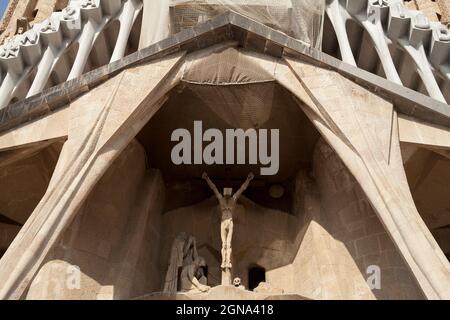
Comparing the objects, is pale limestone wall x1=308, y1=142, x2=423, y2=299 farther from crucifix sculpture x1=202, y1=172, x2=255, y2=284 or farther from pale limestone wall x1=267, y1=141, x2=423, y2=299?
crucifix sculpture x1=202, y1=172, x2=255, y2=284

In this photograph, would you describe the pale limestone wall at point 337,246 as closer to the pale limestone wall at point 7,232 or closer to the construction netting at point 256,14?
the construction netting at point 256,14

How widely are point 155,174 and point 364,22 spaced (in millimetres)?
3733

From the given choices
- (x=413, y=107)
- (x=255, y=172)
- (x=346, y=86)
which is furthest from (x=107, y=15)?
(x=413, y=107)

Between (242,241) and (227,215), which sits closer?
(227,215)

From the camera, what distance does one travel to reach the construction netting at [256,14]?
9211mm

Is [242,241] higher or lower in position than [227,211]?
lower

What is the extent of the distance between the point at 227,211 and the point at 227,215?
0.07 m

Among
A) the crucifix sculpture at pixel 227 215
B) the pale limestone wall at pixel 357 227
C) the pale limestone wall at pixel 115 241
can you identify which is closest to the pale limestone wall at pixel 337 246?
the pale limestone wall at pixel 357 227

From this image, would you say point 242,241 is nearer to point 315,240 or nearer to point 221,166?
point 315,240

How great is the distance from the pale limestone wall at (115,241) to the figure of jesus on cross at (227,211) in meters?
0.94

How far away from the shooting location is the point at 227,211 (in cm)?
845

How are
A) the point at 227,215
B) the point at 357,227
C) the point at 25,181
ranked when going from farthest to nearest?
1. the point at 227,215
2. the point at 25,181
3. the point at 357,227

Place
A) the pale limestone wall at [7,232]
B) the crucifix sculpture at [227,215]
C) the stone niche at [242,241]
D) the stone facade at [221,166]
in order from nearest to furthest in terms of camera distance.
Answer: the stone facade at [221,166], the stone niche at [242,241], the crucifix sculpture at [227,215], the pale limestone wall at [7,232]

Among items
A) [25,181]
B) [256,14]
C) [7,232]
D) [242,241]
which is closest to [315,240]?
[242,241]
